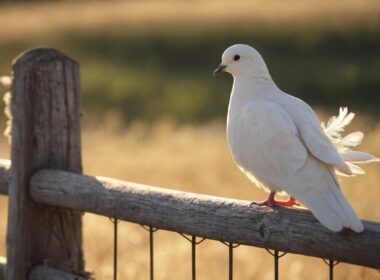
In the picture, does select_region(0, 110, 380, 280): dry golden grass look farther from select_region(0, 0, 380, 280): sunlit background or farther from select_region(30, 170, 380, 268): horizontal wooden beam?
select_region(30, 170, 380, 268): horizontal wooden beam

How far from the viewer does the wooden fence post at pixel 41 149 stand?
12.3 ft

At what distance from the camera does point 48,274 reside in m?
3.70

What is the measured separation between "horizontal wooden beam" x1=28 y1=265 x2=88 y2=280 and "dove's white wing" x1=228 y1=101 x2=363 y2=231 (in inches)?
36.8

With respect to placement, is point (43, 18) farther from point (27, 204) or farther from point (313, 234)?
point (313, 234)

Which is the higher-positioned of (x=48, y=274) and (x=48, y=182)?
(x=48, y=182)

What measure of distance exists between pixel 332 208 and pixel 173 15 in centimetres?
1572

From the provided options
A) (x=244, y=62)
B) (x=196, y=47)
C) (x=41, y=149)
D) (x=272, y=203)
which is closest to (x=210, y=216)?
(x=272, y=203)

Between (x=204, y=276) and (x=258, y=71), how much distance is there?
5.80 ft

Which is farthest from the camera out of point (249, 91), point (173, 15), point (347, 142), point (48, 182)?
point (173, 15)

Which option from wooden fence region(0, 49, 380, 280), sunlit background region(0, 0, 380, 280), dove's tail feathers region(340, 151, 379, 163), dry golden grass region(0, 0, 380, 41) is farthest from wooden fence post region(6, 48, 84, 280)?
dry golden grass region(0, 0, 380, 41)

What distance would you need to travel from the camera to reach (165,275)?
4.75 m

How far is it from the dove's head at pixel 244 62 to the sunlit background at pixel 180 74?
2.13 meters

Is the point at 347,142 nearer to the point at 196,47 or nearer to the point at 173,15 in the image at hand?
the point at 196,47

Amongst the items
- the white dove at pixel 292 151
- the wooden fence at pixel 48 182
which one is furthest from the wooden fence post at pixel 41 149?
the white dove at pixel 292 151
